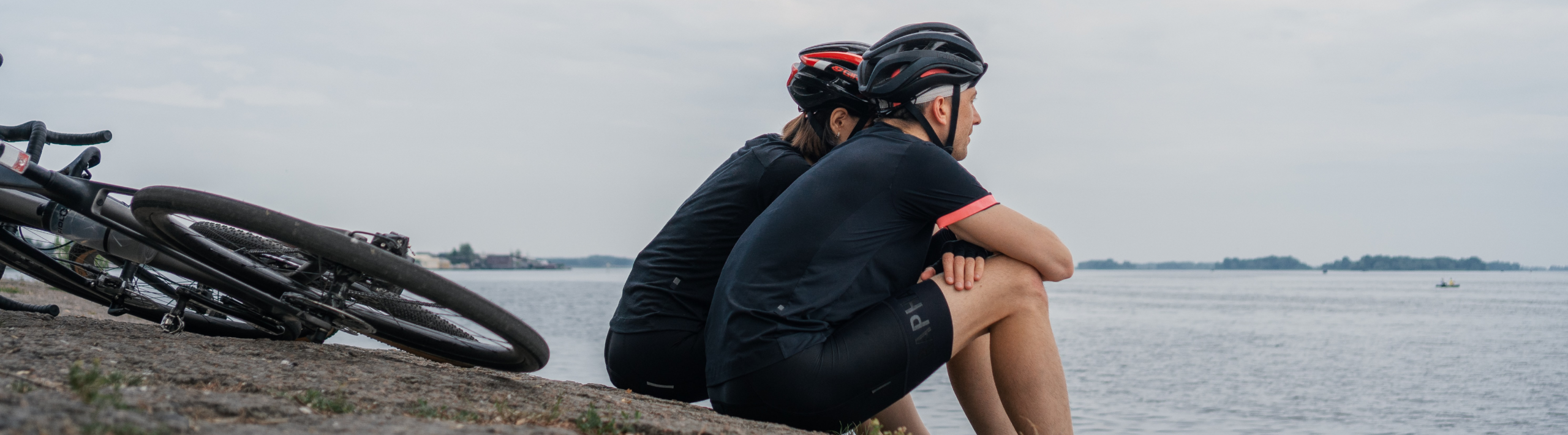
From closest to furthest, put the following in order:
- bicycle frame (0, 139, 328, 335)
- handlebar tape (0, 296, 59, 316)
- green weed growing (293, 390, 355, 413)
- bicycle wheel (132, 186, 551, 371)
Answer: green weed growing (293, 390, 355, 413) < bicycle wheel (132, 186, 551, 371) < bicycle frame (0, 139, 328, 335) < handlebar tape (0, 296, 59, 316)

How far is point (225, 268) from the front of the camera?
312 cm

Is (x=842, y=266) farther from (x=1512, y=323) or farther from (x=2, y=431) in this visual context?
(x=1512, y=323)

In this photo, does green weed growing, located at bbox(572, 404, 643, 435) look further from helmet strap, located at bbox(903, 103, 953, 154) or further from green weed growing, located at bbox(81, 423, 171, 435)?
helmet strap, located at bbox(903, 103, 953, 154)

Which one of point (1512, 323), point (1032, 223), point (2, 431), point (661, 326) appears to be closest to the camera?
point (2, 431)

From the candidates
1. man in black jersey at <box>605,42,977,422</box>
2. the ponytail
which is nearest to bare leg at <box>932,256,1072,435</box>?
man in black jersey at <box>605,42,977,422</box>

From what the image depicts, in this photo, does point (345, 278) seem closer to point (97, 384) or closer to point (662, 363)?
point (97, 384)

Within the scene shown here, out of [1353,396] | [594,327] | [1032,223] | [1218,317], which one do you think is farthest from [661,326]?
[1218,317]

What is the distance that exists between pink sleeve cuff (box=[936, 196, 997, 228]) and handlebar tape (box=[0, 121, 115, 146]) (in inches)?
114

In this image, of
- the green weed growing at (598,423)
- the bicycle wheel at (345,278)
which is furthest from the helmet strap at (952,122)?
the bicycle wheel at (345,278)

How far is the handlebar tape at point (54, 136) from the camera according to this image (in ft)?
10.2

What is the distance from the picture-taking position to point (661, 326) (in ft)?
A: 10.2

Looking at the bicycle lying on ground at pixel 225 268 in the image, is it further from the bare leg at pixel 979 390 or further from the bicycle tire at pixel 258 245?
the bare leg at pixel 979 390

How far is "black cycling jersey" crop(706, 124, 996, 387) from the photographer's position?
250 centimetres

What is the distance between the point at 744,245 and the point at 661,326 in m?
0.67
